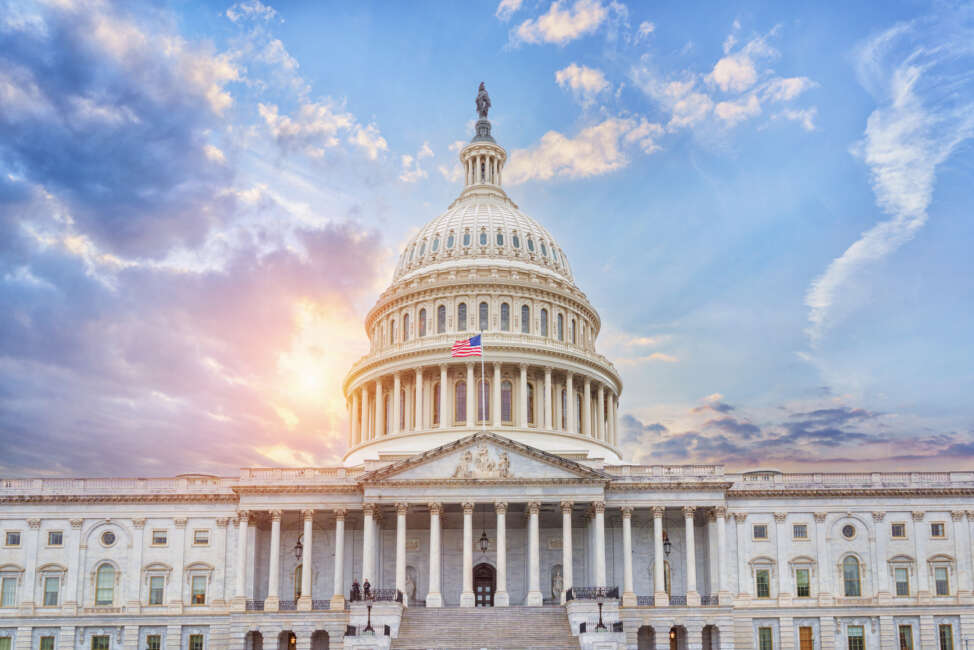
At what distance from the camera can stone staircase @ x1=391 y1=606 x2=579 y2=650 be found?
54719 millimetres

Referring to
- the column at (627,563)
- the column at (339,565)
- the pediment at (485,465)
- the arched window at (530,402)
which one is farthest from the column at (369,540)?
the arched window at (530,402)

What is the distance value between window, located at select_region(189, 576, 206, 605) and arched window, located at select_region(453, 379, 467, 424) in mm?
23983

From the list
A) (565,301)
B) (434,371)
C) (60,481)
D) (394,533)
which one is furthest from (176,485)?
(565,301)

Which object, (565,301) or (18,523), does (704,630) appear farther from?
(18,523)

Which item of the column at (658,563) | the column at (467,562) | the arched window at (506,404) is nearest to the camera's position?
the column at (467,562)

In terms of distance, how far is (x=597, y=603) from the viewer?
184ft

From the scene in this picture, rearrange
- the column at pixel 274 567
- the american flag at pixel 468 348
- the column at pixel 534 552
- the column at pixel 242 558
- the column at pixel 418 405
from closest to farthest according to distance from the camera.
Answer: the column at pixel 534 552 → the column at pixel 274 567 → the column at pixel 242 558 → the american flag at pixel 468 348 → the column at pixel 418 405

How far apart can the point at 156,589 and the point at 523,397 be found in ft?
104

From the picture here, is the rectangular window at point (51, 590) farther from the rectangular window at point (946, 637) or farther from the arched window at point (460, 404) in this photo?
the rectangular window at point (946, 637)

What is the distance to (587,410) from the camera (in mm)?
85688

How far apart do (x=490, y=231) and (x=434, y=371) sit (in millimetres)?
16895

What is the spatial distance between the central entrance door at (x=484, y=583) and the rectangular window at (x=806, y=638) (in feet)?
69.9

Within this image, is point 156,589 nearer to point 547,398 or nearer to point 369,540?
point 369,540

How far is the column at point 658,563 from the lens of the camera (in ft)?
211
